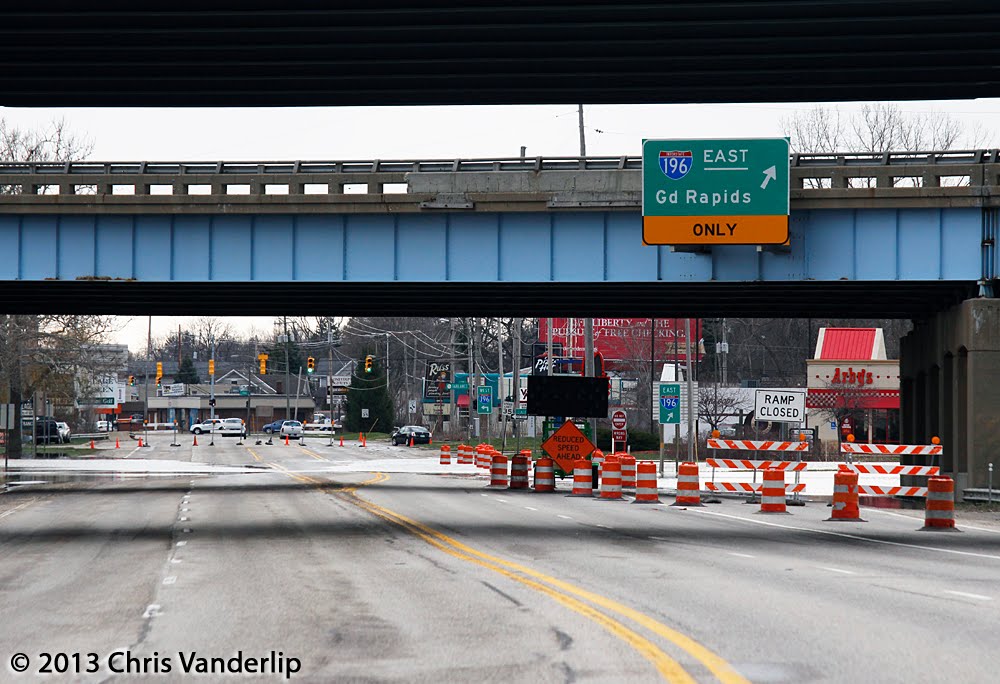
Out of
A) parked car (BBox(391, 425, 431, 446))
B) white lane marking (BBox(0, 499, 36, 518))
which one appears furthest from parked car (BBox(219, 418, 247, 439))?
white lane marking (BBox(0, 499, 36, 518))

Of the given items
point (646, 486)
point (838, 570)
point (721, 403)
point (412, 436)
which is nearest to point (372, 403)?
point (412, 436)

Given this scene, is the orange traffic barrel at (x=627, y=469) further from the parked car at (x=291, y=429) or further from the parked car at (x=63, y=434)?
the parked car at (x=291, y=429)

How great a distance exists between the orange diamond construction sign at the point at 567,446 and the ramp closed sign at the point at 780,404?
5.26 metres

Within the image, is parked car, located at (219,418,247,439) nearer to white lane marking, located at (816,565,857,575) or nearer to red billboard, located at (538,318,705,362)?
red billboard, located at (538,318,705,362)

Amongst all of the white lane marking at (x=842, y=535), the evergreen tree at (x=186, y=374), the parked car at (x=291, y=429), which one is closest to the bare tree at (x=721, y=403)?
the parked car at (x=291, y=429)

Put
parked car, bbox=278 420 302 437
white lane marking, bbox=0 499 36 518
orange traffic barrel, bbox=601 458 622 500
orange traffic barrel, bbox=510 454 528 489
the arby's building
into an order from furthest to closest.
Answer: parked car, bbox=278 420 302 437, the arby's building, orange traffic barrel, bbox=510 454 528 489, orange traffic barrel, bbox=601 458 622 500, white lane marking, bbox=0 499 36 518

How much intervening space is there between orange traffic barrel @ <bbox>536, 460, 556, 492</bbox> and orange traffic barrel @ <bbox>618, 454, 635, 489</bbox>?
223cm

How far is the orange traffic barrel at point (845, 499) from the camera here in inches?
1075

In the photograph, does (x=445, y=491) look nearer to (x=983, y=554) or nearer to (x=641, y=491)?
(x=641, y=491)

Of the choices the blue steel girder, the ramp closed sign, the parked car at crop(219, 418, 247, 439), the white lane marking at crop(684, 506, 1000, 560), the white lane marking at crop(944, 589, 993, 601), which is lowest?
the parked car at crop(219, 418, 247, 439)

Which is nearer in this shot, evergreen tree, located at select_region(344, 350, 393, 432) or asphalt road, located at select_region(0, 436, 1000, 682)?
asphalt road, located at select_region(0, 436, 1000, 682)

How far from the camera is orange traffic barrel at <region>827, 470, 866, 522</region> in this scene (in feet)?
89.6

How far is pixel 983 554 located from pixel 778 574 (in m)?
5.26

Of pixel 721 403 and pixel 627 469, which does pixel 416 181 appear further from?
pixel 721 403
